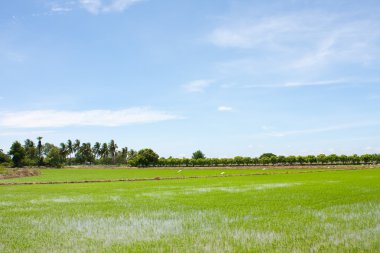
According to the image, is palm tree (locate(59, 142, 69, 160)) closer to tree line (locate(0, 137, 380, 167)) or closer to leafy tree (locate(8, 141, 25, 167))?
tree line (locate(0, 137, 380, 167))

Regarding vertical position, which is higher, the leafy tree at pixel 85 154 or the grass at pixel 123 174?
the leafy tree at pixel 85 154

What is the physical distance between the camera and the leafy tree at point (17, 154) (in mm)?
110562

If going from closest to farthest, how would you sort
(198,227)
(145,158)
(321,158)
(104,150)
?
Result: (198,227) → (321,158) → (145,158) → (104,150)

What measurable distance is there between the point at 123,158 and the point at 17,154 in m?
60.3

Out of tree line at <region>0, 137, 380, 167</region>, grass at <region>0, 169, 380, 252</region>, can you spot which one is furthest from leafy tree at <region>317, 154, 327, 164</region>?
grass at <region>0, 169, 380, 252</region>

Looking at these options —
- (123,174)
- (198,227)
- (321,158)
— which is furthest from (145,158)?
(198,227)

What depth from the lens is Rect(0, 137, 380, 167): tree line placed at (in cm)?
9950

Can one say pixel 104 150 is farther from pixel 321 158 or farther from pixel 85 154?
pixel 321 158

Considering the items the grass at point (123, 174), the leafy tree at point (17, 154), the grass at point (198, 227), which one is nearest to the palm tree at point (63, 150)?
the leafy tree at point (17, 154)

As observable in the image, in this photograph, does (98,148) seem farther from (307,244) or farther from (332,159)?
(307,244)

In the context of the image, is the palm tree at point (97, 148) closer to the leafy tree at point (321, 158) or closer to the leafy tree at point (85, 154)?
the leafy tree at point (85, 154)

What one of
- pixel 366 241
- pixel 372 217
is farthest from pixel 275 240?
pixel 372 217

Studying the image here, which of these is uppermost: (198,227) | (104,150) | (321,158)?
(104,150)

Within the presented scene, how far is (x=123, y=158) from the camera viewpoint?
16538cm
